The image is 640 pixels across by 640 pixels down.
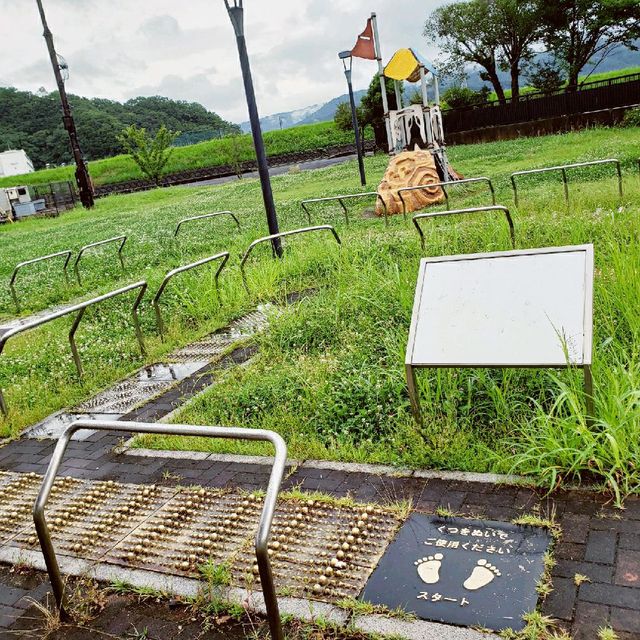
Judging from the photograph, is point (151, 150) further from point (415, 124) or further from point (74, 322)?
point (74, 322)

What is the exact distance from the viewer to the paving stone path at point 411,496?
2893 mm

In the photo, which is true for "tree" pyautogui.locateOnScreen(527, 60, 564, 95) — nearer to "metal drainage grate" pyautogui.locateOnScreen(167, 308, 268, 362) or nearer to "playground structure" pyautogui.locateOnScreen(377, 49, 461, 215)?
"playground structure" pyautogui.locateOnScreen(377, 49, 461, 215)

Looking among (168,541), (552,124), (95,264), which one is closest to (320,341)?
(168,541)

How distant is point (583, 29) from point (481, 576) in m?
41.1

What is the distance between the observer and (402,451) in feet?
14.4

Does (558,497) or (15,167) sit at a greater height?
(15,167)

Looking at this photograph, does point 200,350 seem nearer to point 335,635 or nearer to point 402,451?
point 402,451

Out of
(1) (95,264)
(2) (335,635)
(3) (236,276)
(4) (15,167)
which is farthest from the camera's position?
(4) (15,167)

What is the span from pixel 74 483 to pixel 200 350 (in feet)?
9.50

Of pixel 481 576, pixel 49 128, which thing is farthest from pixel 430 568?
pixel 49 128

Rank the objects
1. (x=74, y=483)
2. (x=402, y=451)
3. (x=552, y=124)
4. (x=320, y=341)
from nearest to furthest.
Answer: (x=402, y=451) → (x=74, y=483) → (x=320, y=341) → (x=552, y=124)

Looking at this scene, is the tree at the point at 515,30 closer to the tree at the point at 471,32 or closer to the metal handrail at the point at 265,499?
the tree at the point at 471,32

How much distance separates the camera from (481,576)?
3145 millimetres

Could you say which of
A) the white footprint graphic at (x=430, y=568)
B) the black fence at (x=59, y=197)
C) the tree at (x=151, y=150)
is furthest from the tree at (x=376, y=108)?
the white footprint graphic at (x=430, y=568)
